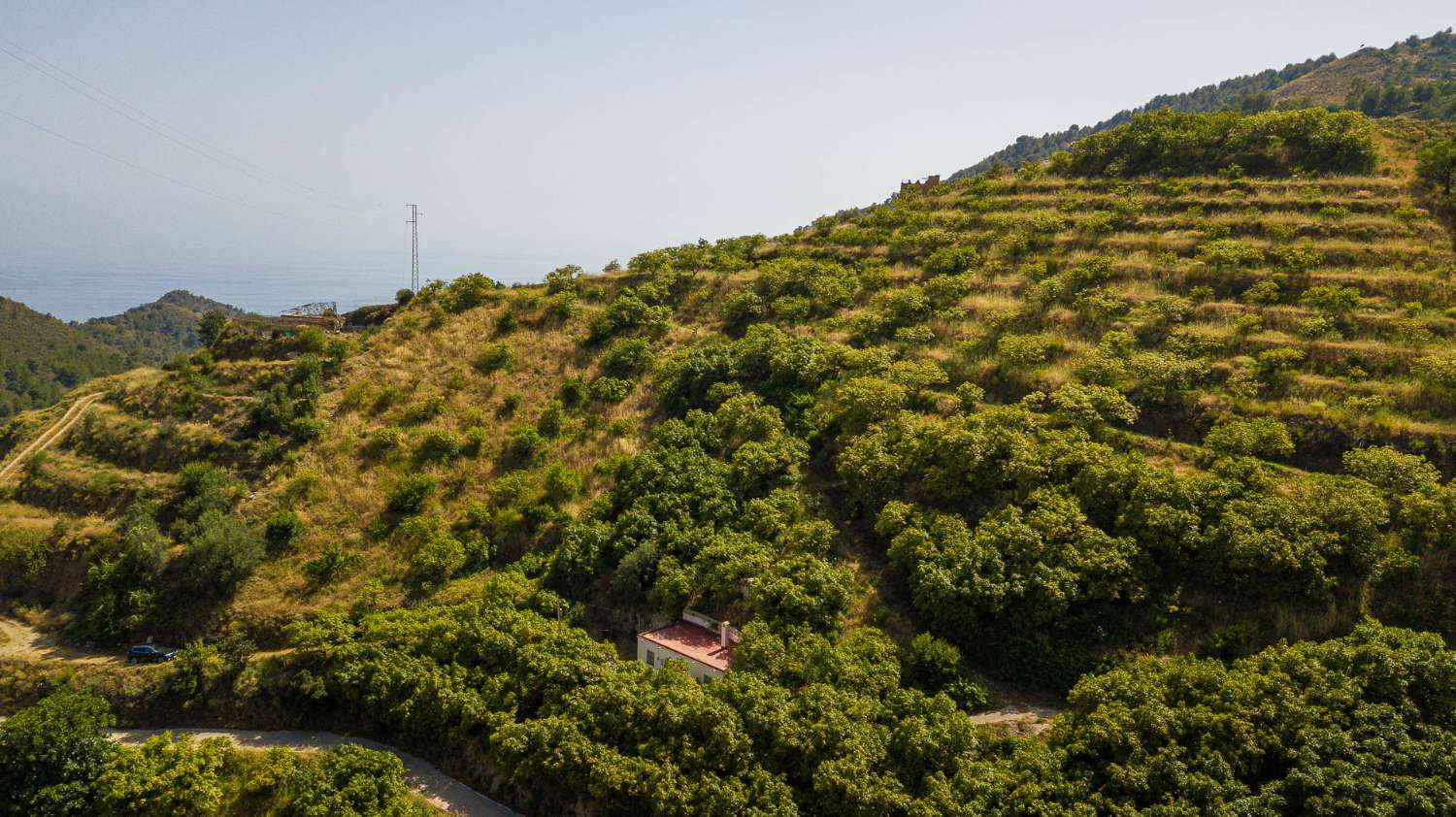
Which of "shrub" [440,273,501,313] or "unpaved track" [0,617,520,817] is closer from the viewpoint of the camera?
"unpaved track" [0,617,520,817]

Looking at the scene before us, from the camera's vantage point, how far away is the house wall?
21.0 meters

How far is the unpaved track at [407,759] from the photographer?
20.0m

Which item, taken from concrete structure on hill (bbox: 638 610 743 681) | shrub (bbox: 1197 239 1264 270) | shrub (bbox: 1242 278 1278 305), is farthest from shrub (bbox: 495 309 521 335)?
shrub (bbox: 1242 278 1278 305)

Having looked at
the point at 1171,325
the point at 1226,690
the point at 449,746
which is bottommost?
the point at 449,746

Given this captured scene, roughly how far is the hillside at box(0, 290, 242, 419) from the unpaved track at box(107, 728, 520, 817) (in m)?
73.7

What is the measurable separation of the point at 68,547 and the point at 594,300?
26.7m

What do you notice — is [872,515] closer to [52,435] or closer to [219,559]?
[219,559]

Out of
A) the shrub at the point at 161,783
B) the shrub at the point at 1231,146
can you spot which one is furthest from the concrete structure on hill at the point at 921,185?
the shrub at the point at 161,783

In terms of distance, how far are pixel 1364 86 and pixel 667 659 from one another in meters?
87.7

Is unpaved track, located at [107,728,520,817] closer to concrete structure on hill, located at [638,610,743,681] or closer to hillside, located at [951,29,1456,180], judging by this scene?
concrete structure on hill, located at [638,610,743,681]

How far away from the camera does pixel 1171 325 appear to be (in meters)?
29.8

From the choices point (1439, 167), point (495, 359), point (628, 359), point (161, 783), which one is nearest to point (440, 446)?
point (495, 359)

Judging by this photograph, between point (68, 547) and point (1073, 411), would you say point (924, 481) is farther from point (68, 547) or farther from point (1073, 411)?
point (68, 547)

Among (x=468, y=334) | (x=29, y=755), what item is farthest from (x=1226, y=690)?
(x=468, y=334)
